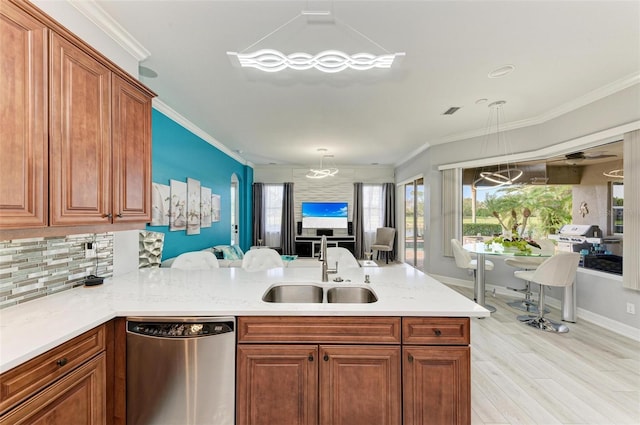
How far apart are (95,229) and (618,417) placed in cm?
359

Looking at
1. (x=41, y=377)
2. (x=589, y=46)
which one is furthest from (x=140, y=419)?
(x=589, y=46)

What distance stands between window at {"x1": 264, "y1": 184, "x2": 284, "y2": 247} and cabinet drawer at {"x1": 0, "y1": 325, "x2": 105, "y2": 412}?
20.9 feet

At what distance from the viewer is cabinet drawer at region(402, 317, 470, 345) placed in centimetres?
144

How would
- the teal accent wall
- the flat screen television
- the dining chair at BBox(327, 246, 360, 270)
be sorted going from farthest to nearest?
the flat screen television, the teal accent wall, the dining chair at BBox(327, 246, 360, 270)

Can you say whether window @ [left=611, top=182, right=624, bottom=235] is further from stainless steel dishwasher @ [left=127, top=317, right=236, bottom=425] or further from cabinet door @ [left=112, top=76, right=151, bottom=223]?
cabinet door @ [left=112, top=76, right=151, bottom=223]

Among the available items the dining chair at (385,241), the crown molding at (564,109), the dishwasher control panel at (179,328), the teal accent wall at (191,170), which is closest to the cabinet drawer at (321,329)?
the dishwasher control panel at (179,328)

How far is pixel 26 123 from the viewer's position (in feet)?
3.94

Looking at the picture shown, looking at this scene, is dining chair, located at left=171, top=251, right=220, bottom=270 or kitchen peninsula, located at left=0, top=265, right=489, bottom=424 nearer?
kitchen peninsula, located at left=0, top=265, right=489, bottom=424

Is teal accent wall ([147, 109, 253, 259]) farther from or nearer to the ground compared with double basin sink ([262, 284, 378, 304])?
farther from the ground

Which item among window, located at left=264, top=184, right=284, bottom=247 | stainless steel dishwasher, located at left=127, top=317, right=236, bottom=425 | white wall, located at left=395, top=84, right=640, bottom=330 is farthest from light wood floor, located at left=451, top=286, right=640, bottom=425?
window, located at left=264, top=184, right=284, bottom=247

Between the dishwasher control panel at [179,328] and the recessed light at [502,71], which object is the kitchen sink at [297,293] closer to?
the dishwasher control panel at [179,328]

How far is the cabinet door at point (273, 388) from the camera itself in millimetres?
1432

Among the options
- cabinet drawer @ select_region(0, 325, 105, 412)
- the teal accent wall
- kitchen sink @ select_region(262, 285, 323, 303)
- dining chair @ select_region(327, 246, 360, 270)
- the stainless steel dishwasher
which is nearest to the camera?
cabinet drawer @ select_region(0, 325, 105, 412)

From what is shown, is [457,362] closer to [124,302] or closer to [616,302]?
[124,302]
